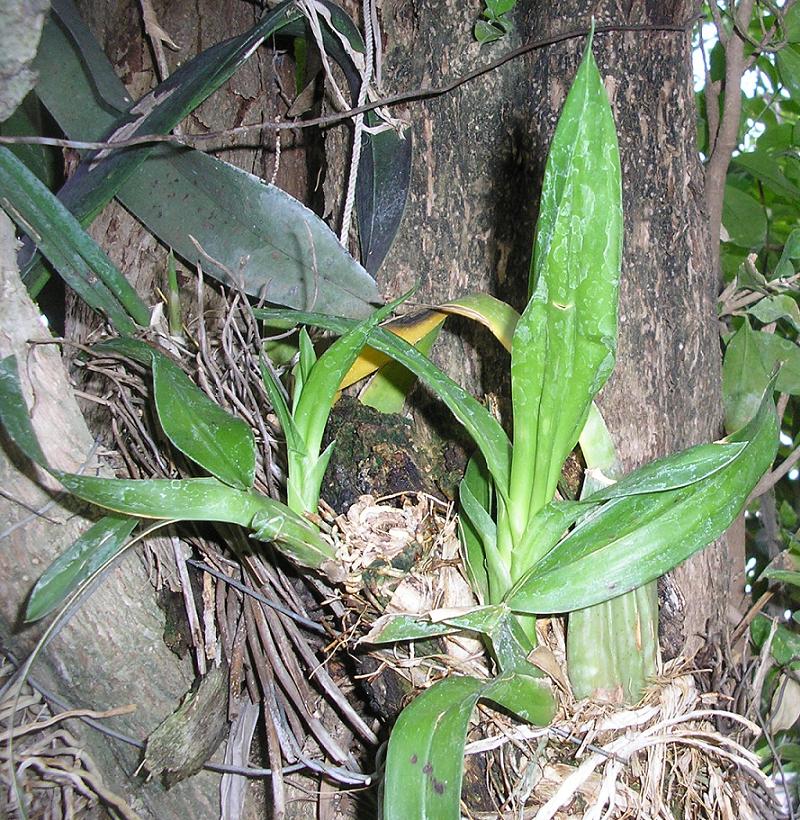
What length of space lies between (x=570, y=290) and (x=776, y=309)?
1.60 feet

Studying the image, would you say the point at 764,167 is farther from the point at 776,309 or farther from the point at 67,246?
the point at 67,246

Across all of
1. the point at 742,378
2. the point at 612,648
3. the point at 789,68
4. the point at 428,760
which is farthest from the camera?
the point at 789,68

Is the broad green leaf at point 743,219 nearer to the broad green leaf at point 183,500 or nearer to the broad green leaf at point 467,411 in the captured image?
the broad green leaf at point 467,411

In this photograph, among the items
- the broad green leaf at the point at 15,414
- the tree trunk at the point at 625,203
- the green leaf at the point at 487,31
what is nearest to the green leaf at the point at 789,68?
the tree trunk at the point at 625,203

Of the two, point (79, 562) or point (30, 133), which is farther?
point (30, 133)

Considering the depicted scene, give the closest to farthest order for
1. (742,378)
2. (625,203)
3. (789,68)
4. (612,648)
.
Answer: (612,648)
(625,203)
(742,378)
(789,68)

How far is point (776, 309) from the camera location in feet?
2.66

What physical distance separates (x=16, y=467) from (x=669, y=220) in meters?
0.59

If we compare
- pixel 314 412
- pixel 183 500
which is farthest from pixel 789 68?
pixel 183 500

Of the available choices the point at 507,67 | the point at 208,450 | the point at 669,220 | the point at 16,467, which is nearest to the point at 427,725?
the point at 208,450

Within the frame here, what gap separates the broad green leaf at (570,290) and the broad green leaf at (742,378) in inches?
12.7

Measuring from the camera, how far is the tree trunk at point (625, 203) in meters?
0.65

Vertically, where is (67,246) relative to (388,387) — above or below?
above

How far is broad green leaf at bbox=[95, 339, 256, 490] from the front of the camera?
1.57 feet
